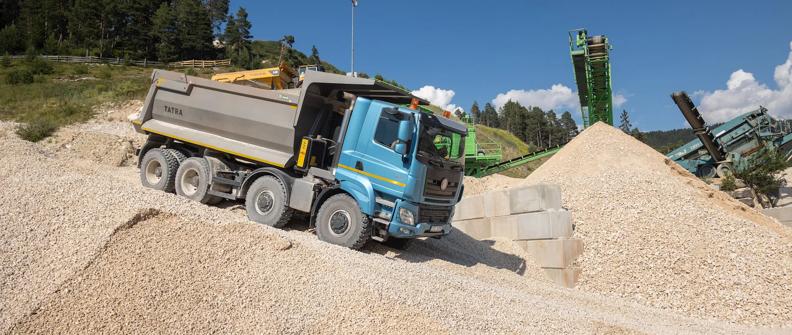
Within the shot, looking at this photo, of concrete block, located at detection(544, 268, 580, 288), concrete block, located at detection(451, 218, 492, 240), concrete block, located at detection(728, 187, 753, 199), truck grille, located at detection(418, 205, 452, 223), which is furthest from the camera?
concrete block, located at detection(728, 187, 753, 199)

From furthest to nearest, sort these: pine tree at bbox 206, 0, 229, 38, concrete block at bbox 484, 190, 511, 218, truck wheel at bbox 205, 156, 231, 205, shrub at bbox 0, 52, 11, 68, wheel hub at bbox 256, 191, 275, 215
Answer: pine tree at bbox 206, 0, 229, 38, shrub at bbox 0, 52, 11, 68, concrete block at bbox 484, 190, 511, 218, truck wheel at bbox 205, 156, 231, 205, wheel hub at bbox 256, 191, 275, 215

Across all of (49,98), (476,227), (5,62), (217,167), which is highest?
(5,62)

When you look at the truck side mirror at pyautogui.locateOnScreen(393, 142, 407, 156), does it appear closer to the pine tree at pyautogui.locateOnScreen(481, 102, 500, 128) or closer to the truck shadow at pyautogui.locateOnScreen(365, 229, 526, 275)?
the truck shadow at pyautogui.locateOnScreen(365, 229, 526, 275)

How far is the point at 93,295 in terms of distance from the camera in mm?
4332

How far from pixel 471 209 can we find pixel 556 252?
2.58m

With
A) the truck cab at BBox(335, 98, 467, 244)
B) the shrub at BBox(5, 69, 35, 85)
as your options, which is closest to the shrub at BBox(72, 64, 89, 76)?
the shrub at BBox(5, 69, 35, 85)

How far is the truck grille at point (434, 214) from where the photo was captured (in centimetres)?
752

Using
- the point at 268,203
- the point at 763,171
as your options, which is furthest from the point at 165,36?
the point at 763,171

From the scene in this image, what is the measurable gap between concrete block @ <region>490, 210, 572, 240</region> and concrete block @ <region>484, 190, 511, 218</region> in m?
0.15

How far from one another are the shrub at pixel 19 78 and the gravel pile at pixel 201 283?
1210 inches

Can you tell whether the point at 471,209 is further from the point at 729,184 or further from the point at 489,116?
the point at 489,116

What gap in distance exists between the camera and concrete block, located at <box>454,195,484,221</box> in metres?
11.4

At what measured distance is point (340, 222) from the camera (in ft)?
24.5

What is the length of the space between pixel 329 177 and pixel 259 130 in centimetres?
160
